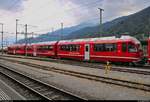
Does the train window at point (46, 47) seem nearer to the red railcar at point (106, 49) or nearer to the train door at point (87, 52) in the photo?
the red railcar at point (106, 49)

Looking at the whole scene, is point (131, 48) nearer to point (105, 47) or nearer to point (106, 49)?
point (106, 49)

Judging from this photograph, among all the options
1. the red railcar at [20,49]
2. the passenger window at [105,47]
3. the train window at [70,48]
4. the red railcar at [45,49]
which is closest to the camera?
the passenger window at [105,47]

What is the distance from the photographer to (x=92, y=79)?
19750mm

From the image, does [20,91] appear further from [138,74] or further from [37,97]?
[138,74]

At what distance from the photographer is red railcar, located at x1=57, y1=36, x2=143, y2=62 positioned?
29.2m

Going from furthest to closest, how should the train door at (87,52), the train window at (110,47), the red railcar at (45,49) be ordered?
the red railcar at (45,49) < the train door at (87,52) < the train window at (110,47)

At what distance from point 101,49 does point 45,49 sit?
21504 millimetres

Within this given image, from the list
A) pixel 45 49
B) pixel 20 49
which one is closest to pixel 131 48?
pixel 45 49

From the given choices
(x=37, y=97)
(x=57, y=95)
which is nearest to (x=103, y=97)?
(x=57, y=95)

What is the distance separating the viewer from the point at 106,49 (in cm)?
3256

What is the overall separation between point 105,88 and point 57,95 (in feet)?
10.7

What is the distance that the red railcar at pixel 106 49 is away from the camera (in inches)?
1149

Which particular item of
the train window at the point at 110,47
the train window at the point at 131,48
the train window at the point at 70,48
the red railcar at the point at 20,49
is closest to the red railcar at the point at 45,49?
the train window at the point at 70,48

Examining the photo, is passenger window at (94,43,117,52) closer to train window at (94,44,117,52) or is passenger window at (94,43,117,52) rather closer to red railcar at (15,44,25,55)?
train window at (94,44,117,52)
